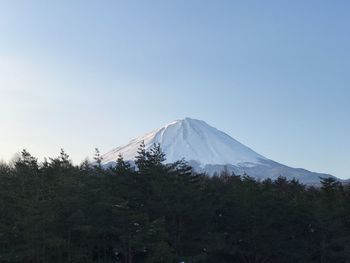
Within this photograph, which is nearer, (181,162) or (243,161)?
(181,162)

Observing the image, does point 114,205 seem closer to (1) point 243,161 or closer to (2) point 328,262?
(2) point 328,262

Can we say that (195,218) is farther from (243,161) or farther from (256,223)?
(243,161)

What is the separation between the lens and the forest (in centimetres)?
1658

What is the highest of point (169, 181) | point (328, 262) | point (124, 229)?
point (169, 181)

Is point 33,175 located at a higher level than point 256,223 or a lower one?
higher

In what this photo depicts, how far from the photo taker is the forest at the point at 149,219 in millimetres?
16578

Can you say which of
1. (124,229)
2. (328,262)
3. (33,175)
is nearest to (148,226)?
(124,229)

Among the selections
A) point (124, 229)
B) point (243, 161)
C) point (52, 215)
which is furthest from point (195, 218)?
point (243, 161)

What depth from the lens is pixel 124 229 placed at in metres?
16.8

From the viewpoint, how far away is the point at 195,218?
18609 millimetres

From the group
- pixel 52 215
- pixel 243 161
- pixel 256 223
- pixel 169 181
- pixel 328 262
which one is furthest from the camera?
pixel 243 161

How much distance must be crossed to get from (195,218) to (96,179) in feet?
12.2

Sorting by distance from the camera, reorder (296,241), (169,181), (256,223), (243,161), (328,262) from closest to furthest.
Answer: (169,181), (256,223), (296,241), (328,262), (243,161)

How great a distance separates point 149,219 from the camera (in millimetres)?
17844
